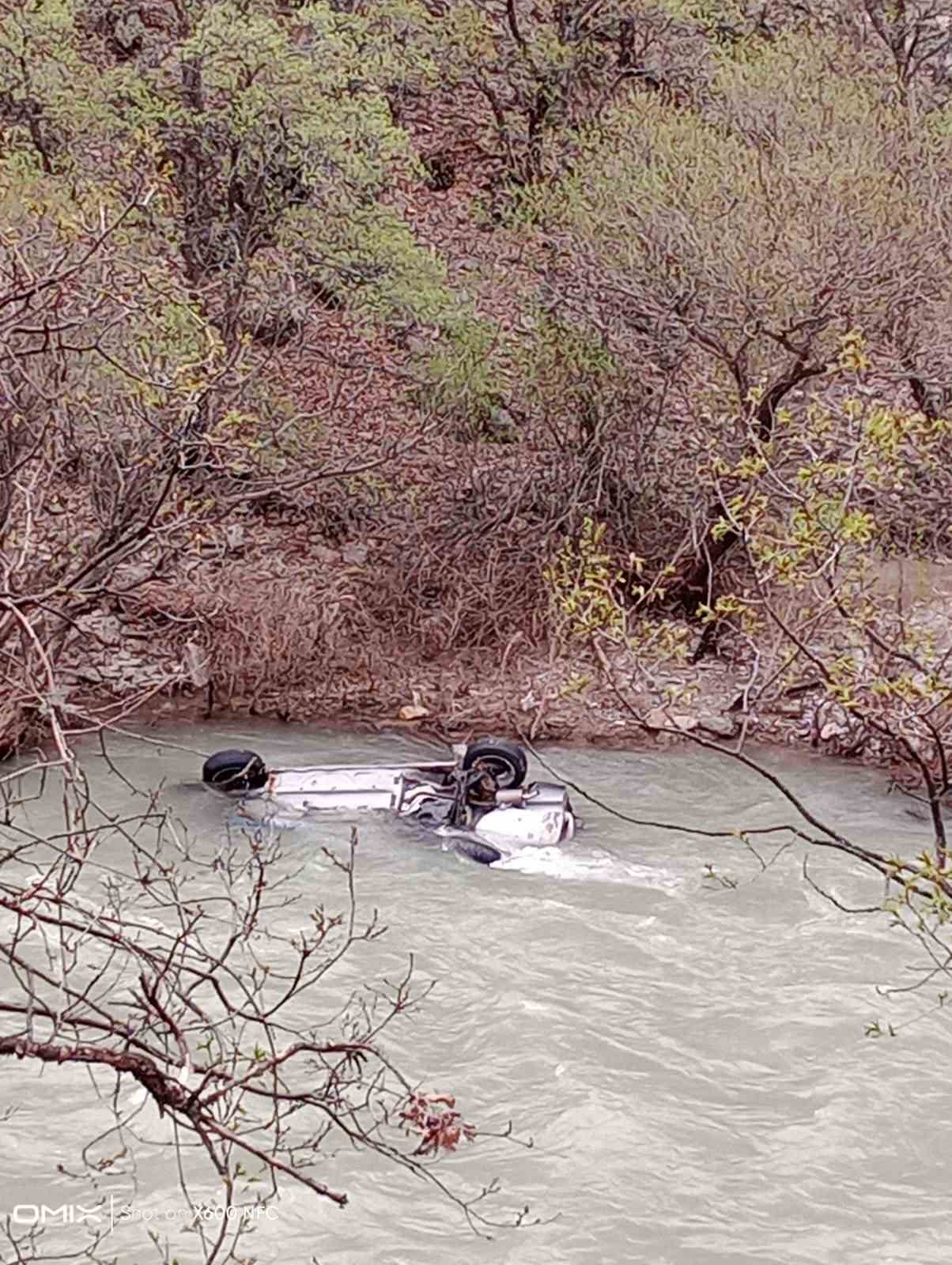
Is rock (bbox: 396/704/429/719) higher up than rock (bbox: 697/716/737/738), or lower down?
lower down

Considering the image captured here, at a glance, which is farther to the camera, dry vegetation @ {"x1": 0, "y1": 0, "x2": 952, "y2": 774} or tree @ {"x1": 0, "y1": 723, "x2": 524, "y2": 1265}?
dry vegetation @ {"x1": 0, "y1": 0, "x2": 952, "y2": 774}

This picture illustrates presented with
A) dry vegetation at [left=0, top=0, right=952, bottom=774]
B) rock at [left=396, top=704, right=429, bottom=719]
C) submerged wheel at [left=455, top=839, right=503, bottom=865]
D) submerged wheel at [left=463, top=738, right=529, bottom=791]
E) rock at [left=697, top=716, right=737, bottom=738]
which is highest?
dry vegetation at [left=0, top=0, right=952, bottom=774]

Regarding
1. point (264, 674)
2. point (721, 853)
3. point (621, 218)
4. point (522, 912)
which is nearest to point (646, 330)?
point (621, 218)

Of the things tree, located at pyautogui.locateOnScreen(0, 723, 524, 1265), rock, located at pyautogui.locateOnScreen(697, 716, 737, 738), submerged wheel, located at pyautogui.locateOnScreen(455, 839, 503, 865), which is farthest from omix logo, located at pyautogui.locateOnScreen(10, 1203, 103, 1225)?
rock, located at pyautogui.locateOnScreen(697, 716, 737, 738)

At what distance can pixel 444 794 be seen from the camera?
1318 cm

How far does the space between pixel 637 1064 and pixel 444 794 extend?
3943 millimetres

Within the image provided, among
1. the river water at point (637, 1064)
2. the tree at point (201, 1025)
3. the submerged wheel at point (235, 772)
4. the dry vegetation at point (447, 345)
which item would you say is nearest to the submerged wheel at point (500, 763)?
the river water at point (637, 1064)

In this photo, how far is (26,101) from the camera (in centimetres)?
1702

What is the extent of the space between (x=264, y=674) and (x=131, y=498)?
3.60 m

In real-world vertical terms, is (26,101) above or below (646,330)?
above

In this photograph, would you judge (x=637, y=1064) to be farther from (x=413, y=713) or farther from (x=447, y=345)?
(x=447, y=345)

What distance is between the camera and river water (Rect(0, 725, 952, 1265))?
8.04m

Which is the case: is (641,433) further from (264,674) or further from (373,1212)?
(373,1212)

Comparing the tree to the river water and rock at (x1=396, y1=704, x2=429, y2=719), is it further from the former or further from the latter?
rock at (x1=396, y1=704, x2=429, y2=719)
